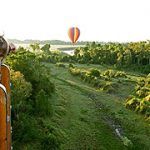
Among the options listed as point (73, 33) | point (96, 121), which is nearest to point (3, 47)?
point (96, 121)

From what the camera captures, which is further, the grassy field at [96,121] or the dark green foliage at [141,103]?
the dark green foliage at [141,103]

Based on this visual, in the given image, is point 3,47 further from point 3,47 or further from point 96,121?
point 96,121

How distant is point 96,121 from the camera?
32250 mm

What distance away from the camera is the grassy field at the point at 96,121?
26.6 meters

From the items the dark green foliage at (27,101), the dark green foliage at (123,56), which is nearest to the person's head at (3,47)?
the dark green foliage at (27,101)

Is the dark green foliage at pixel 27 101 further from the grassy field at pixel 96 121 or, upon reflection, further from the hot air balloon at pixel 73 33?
the hot air balloon at pixel 73 33

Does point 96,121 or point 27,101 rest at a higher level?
point 27,101

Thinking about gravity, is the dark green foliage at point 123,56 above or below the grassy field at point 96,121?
above

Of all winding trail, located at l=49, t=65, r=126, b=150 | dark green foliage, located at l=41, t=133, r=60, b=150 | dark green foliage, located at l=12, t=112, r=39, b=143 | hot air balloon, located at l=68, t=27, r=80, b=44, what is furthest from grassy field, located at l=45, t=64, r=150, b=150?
hot air balloon, located at l=68, t=27, r=80, b=44

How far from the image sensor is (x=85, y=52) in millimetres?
82688

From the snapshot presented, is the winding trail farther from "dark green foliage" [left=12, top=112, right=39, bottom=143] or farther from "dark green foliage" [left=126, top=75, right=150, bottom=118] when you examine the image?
"dark green foliage" [left=126, top=75, right=150, bottom=118]

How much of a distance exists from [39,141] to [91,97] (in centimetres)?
2056

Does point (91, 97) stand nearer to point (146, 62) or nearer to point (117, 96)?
point (117, 96)

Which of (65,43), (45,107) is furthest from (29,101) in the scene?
(65,43)
